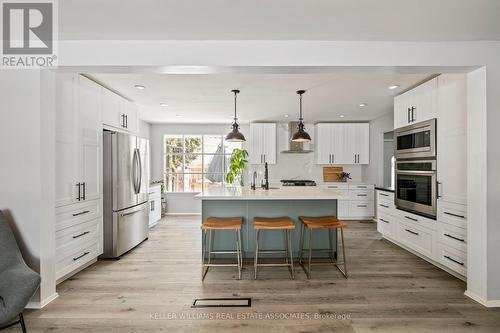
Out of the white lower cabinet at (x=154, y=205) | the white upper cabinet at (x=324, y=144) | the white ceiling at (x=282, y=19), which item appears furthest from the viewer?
the white upper cabinet at (x=324, y=144)

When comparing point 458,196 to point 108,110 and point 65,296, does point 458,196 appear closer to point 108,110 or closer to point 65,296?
point 65,296

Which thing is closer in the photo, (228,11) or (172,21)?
(228,11)

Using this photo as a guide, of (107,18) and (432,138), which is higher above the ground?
(107,18)

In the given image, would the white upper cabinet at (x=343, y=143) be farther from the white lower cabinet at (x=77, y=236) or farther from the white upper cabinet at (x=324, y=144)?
the white lower cabinet at (x=77, y=236)

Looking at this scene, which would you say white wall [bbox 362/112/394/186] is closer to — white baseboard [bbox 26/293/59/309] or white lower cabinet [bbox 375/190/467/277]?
white lower cabinet [bbox 375/190/467/277]

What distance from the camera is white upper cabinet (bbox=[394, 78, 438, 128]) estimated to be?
3.20 metres

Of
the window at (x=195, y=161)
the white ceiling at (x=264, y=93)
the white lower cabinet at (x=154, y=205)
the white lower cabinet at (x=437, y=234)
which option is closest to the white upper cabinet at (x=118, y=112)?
the white ceiling at (x=264, y=93)

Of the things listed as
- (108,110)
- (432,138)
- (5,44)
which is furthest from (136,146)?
(432,138)

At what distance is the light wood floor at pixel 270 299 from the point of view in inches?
82.7

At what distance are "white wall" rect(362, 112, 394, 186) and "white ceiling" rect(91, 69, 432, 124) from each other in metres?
0.33

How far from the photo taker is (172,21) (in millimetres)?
2037

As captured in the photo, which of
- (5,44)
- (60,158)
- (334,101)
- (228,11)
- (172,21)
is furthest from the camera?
(334,101)

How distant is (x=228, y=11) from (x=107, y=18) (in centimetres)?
95

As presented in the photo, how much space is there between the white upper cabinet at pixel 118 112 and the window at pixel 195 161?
2.27m
